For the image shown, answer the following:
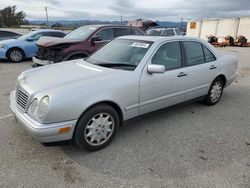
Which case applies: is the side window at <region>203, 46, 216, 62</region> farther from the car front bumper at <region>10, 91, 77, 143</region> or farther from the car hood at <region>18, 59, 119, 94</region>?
the car front bumper at <region>10, 91, 77, 143</region>

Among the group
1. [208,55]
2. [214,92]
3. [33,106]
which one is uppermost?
[208,55]

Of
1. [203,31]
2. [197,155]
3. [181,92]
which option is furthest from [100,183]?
[203,31]

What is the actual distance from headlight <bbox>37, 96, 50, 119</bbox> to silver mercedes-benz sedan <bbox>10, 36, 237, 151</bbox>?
1 cm

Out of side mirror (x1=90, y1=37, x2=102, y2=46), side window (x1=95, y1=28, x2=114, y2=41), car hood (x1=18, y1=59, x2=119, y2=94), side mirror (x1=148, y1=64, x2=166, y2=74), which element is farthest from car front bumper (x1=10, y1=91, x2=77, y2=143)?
side window (x1=95, y1=28, x2=114, y2=41)

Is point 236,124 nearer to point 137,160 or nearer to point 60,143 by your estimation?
point 137,160

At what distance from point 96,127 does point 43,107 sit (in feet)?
2.47

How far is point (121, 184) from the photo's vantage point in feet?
8.36

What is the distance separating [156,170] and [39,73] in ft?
7.22

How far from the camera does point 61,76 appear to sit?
3.26 meters

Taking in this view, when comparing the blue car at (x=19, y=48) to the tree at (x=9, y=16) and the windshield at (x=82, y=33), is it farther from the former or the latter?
the tree at (x=9, y=16)

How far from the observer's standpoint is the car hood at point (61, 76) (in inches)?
116

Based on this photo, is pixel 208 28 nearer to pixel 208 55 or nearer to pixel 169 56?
pixel 208 55

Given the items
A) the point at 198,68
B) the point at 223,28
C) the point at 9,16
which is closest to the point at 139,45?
the point at 198,68

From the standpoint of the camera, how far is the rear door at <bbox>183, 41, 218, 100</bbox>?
4168 mm
